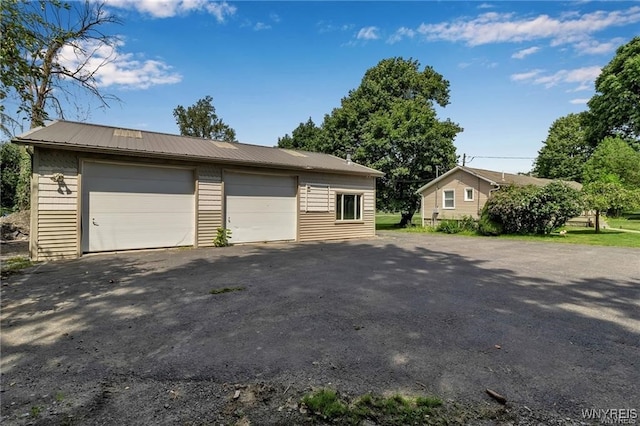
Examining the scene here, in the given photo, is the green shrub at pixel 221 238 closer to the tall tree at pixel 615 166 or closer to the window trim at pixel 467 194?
the window trim at pixel 467 194

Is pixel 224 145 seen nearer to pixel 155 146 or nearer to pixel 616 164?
pixel 155 146

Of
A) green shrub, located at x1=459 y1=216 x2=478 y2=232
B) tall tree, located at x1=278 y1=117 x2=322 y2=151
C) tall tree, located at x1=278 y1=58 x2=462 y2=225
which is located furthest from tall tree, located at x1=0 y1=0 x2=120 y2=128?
tall tree, located at x1=278 y1=117 x2=322 y2=151

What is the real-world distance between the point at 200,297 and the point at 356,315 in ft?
7.72

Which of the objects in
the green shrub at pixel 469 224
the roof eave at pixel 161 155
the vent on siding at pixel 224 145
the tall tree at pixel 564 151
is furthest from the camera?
the tall tree at pixel 564 151

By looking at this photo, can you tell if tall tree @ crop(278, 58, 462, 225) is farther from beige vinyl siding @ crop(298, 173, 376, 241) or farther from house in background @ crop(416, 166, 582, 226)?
beige vinyl siding @ crop(298, 173, 376, 241)

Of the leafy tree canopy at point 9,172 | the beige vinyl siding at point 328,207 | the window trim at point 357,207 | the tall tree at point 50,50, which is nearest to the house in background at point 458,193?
the beige vinyl siding at point 328,207

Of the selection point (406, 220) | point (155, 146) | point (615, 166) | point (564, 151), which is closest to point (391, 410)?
point (155, 146)

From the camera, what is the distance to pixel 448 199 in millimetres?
22875

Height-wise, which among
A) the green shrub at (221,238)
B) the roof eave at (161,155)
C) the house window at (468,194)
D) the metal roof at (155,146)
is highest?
the metal roof at (155,146)

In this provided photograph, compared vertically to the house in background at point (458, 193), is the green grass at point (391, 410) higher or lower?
lower

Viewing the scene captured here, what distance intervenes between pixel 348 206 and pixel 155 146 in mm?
7758

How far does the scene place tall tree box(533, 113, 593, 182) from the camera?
130 feet

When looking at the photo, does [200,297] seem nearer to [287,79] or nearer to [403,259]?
[403,259]

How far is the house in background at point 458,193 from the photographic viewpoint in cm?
2081
